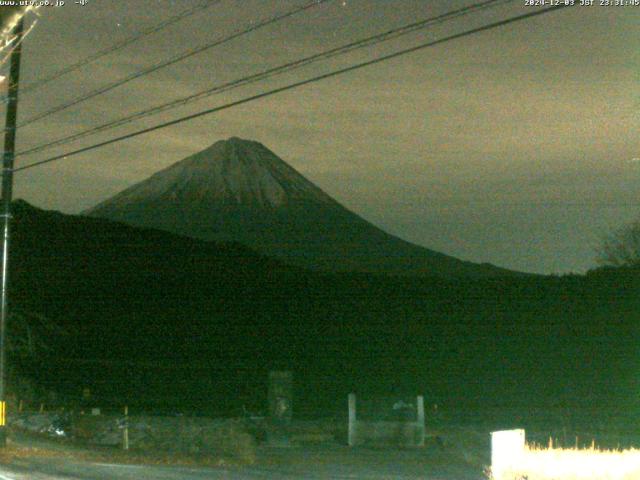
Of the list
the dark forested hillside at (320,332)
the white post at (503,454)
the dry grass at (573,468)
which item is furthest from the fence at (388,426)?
the dark forested hillside at (320,332)

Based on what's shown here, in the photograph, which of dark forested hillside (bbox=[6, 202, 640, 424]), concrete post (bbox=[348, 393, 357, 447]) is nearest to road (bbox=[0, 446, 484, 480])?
concrete post (bbox=[348, 393, 357, 447])

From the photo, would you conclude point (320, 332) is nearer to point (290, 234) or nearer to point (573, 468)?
point (573, 468)

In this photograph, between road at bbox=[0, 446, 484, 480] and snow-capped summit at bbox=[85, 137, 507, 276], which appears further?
snow-capped summit at bbox=[85, 137, 507, 276]

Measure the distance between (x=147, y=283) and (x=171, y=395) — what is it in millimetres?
31912

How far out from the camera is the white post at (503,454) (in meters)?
14.4

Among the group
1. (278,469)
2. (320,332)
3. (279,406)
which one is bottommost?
(278,469)

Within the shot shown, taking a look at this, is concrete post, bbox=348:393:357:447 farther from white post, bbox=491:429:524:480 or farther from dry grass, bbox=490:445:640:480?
white post, bbox=491:429:524:480

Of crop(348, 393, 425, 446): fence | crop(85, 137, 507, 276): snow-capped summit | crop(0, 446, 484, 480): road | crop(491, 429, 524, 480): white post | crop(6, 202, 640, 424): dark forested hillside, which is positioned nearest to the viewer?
crop(491, 429, 524, 480): white post

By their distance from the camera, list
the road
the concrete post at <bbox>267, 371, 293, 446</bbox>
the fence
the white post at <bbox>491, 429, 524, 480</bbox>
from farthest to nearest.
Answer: the fence, the concrete post at <bbox>267, 371, 293, 446</bbox>, the road, the white post at <bbox>491, 429, 524, 480</bbox>

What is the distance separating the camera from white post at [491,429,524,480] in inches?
567

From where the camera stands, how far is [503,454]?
14703mm

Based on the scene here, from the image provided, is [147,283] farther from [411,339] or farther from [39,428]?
[39,428]

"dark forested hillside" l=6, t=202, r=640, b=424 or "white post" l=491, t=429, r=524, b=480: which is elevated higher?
"dark forested hillside" l=6, t=202, r=640, b=424

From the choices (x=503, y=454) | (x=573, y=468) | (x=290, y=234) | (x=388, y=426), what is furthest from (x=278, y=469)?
(x=290, y=234)
